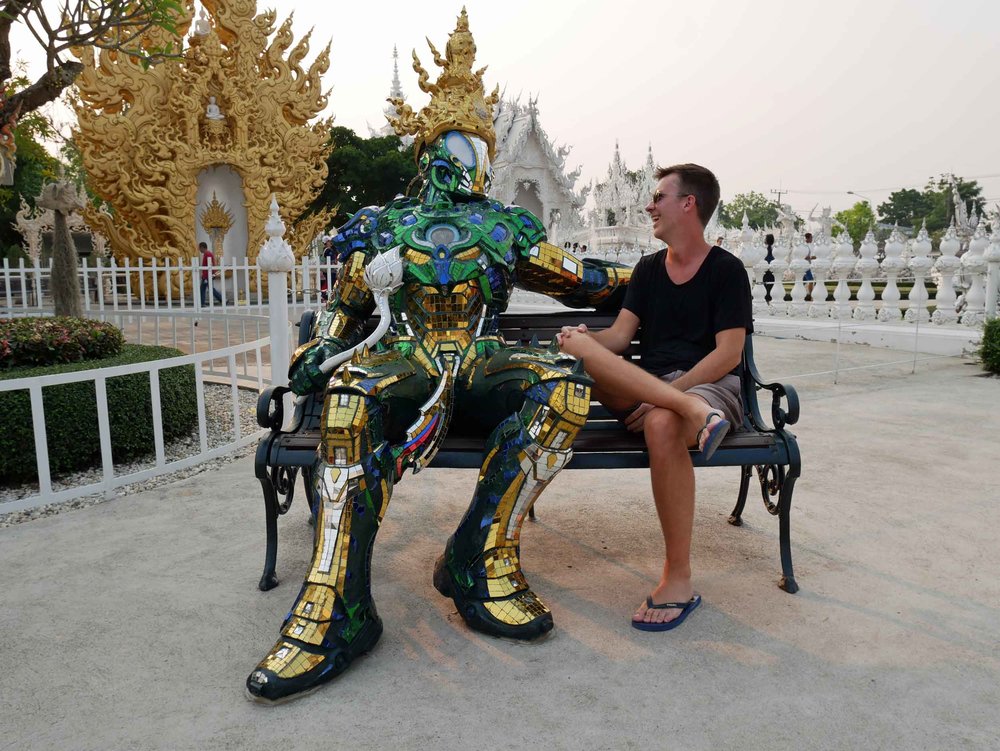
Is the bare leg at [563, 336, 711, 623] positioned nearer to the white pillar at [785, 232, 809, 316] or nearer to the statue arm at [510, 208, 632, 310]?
the statue arm at [510, 208, 632, 310]

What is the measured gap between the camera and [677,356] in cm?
280

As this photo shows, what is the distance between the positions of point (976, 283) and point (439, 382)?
8.87 meters

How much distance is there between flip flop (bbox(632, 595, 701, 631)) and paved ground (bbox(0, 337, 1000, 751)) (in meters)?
0.03

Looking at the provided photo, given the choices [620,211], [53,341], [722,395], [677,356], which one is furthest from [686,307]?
[620,211]

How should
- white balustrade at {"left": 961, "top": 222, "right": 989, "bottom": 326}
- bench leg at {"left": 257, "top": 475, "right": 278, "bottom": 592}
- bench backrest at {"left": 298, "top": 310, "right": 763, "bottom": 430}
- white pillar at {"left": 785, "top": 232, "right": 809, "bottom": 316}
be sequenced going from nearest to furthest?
1. bench leg at {"left": 257, "top": 475, "right": 278, "bottom": 592}
2. bench backrest at {"left": 298, "top": 310, "right": 763, "bottom": 430}
3. white balustrade at {"left": 961, "top": 222, "right": 989, "bottom": 326}
4. white pillar at {"left": 785, "top": 232, "right": 809, "bottom": 316}

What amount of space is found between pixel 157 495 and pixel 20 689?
6.34ft

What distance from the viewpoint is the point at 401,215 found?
9.23 ft

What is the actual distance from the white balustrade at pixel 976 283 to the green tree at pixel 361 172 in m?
19.4

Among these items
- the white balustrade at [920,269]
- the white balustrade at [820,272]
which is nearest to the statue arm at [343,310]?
the white balustrade at [920,269]

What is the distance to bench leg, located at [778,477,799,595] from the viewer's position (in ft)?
8.83

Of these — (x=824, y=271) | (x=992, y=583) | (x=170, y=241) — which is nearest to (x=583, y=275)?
(x=992, y=583)

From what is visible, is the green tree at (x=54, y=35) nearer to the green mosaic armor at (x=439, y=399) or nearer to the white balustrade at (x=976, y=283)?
the green mosaic armor at (x=439, y=399)

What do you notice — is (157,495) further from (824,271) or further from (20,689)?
(824,271)

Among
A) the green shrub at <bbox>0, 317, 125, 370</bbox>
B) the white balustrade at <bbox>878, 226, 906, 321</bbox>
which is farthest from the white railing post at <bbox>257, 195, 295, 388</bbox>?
the white balustrade at <bbox>878, 226, 906, 321</bbox>
